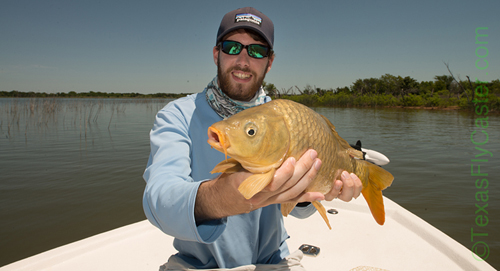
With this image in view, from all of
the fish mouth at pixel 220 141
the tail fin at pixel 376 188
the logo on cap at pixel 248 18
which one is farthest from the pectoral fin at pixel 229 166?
the logo on cap at pixel 248 18

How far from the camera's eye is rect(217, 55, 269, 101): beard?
87.0 inches

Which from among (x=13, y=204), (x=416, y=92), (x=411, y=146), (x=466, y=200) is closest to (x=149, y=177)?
(x=13, y=204)

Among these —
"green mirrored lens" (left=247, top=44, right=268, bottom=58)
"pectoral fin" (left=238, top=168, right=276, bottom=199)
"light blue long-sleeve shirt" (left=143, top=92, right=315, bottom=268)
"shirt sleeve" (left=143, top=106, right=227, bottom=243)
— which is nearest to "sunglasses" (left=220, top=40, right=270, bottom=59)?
"green mirrored lens" (left=247, top=44, right=268, bottom=58)

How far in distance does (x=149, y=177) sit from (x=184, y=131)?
51cm

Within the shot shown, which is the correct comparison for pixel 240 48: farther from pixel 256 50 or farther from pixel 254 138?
pixel 254 138

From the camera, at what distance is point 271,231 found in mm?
1958

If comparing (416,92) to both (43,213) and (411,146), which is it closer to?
(411,146)

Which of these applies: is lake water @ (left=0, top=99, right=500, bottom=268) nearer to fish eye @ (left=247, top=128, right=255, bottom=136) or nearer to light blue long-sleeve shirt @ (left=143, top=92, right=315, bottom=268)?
light blue long-sleeve shirt @ (left=143, top=92, right=315, bottom=268)

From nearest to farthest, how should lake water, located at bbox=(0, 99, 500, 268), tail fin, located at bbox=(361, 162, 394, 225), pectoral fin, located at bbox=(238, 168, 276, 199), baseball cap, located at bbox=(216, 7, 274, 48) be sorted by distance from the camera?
1. pectoral fin, located at bbox=(238, 168, 276, 199)
2. tail fin, located at bbox=(361, 162, 394, 225)
3. baseball cap, located at bbox=(216, 7, 274, 48)
4. lake water, located at bbox=(0, 99, 500, 268)

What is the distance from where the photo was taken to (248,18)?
6.82 ft

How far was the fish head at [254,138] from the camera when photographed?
1045 millimetres

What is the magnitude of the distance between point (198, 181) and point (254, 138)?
0.61 metres

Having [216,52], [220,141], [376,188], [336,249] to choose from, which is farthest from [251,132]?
[336,249]

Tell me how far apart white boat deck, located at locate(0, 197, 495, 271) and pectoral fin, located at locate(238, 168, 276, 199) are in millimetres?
1785
